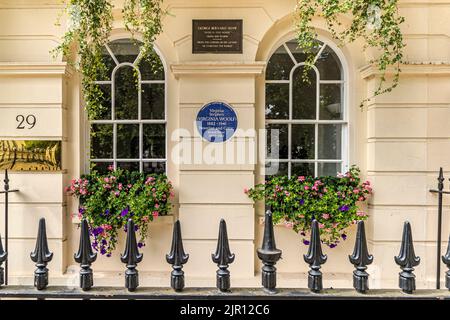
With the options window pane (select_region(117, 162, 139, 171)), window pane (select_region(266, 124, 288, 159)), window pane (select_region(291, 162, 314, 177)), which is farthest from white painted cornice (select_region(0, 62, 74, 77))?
window pane (select_region(291, 162, 314, 177))

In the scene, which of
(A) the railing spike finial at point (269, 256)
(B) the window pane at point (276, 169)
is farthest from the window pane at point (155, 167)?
(A) the railing spike finial at point (269, 256)

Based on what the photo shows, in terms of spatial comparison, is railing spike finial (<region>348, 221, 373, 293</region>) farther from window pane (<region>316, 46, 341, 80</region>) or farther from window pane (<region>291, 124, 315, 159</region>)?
window pane (<region>316, 46, 341, 80</region>)

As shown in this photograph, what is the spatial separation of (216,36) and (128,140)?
6.26 feet

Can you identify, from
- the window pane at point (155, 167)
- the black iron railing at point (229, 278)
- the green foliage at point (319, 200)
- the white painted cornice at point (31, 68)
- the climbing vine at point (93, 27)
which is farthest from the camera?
the window pane at point (155, 167)

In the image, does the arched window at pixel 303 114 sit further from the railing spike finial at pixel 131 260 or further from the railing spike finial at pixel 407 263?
the railing spike finial at pixel 131 260

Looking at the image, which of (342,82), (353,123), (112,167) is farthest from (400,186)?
(112,167)

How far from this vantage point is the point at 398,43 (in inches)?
138

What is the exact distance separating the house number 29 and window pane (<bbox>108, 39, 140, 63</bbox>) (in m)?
1.43

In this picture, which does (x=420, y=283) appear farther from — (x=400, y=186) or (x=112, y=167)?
(x=112, y=167)

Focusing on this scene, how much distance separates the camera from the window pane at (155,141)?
4.45m

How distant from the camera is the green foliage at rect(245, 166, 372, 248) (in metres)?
4.00

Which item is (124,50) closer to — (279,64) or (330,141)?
(279,64)

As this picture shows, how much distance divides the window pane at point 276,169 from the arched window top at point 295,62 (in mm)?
1241
